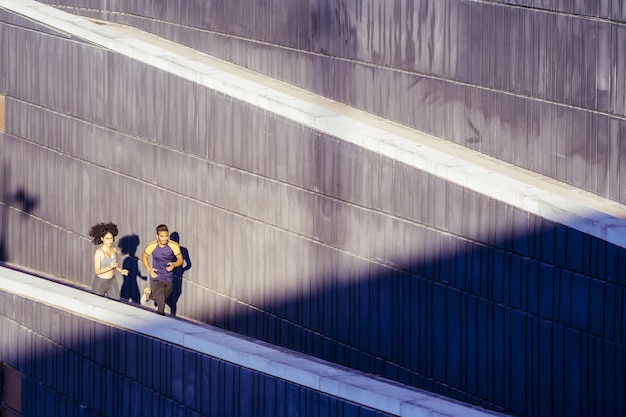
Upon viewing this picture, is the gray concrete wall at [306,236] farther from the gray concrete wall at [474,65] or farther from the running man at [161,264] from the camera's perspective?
the running man at [161,264]

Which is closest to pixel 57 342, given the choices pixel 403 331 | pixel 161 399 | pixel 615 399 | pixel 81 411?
pixel 81 411

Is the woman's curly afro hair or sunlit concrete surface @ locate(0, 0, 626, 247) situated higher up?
sunlit concrete surface @ locate(0, 0, 626, 247)

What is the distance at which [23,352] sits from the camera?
2069 centimetres

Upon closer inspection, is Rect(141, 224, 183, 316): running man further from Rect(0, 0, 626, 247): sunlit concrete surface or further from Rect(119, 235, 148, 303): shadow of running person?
Rect(0, 0, 626, 247): sunlit concrete surface

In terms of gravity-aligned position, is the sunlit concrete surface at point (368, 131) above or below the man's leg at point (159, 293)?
above

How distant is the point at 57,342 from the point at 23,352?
1.16 metres

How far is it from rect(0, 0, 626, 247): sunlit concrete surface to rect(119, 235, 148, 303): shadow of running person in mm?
2898

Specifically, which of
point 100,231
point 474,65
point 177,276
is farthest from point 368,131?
point 177,276

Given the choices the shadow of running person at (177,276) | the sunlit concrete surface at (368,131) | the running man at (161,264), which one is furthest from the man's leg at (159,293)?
the sunlit concrete surface at (368,131)

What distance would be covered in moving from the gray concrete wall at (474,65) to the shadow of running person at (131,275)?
335cm

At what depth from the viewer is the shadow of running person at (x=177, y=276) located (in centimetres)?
2100

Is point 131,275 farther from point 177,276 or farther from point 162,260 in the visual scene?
point 162,260

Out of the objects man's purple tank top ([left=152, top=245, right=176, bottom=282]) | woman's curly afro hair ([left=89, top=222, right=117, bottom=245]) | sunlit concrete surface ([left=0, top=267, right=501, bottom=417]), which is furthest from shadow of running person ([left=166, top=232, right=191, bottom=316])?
sunlit concrete surface ([left=0, top=267, right=501, bottom=417])

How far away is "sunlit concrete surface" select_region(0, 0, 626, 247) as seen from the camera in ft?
49.0
